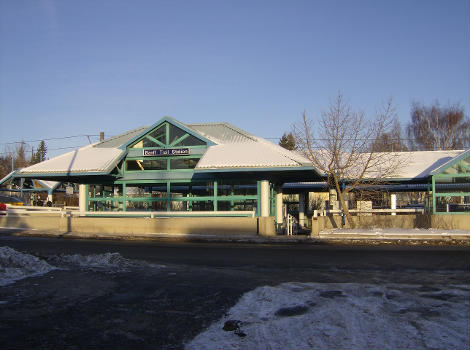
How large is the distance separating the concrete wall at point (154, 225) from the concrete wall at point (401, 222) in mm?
3096

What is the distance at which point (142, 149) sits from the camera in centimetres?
2431

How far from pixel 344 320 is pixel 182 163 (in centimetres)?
1876

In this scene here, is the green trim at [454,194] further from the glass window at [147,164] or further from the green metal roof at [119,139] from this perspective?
the green metal roof at [119,139]

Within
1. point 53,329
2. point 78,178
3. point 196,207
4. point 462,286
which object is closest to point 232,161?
point 196,207

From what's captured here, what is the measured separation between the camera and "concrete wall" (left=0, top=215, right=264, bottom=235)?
21391 mm

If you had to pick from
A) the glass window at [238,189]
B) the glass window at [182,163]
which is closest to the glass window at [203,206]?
the glass window at [238,189]

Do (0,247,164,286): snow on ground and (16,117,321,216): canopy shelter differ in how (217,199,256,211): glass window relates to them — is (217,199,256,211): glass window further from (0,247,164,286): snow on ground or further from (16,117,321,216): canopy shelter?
(0,247,164,286): snow on ground

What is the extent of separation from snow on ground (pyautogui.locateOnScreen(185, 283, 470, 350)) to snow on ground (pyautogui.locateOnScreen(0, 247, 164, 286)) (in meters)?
4.65

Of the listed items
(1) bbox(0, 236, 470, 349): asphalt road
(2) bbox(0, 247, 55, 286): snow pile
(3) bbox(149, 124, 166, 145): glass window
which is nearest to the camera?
(1) bbox(0, 236, 470, 349): asphalt road

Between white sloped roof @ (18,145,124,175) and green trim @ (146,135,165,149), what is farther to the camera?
green trim @ (146,135,165,149)

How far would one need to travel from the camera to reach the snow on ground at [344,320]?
5227 mm

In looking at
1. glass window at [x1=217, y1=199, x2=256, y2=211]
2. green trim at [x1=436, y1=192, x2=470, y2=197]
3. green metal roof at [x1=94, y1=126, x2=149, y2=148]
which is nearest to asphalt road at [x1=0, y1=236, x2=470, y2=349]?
green trim at [x1=436, y1=192, x2=470, y2=197]

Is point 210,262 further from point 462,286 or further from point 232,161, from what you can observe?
point 232,161

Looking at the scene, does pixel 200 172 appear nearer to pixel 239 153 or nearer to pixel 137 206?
pixel 239 153
